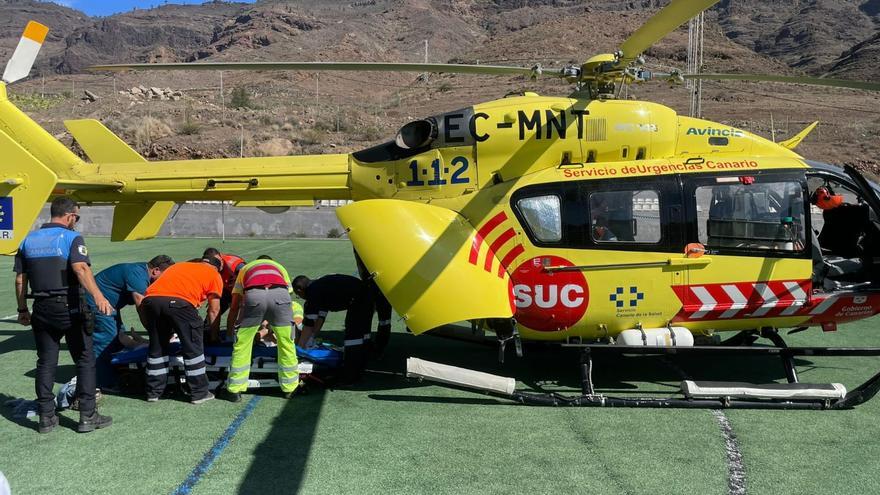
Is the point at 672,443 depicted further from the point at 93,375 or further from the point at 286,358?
the point at 93,375

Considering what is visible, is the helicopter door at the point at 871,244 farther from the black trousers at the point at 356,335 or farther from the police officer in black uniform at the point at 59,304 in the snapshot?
the police officer in black uniform at the point at 59,304

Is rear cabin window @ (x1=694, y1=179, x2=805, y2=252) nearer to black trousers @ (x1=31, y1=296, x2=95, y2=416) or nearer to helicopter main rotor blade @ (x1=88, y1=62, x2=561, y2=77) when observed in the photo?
helicopter main rotor blade @ (x1=88, y1=62, x2=561, y2=77)

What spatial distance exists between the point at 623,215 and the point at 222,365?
4107 mm

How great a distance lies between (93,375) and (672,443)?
4.61m

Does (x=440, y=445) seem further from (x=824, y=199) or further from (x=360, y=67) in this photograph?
(x=824, y=199)

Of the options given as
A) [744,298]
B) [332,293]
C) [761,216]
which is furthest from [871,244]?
[332,293]

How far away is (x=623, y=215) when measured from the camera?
18.4 feet

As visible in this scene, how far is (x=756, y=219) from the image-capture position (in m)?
5.56

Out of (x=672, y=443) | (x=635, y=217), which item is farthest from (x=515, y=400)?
(x=635, y=217)


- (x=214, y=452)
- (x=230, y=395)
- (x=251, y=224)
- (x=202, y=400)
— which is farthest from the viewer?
(x=251, y=224)

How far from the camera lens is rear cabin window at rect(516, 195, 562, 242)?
222 inches

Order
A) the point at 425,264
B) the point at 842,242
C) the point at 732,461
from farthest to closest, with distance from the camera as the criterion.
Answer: the point at 842,242, the point at 425,264, the point at 732,461

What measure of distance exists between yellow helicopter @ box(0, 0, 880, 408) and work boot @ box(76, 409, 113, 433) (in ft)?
7.98

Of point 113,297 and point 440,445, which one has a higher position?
point 113,297
